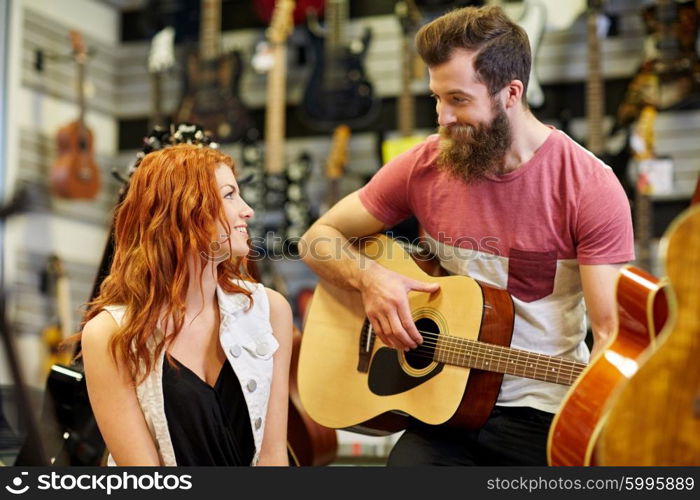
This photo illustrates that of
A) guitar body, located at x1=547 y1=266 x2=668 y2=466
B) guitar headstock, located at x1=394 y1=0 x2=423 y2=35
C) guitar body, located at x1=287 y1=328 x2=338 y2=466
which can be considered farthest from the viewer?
guitar headstock, located at x1=394 y1=0 x2=423 y2=35

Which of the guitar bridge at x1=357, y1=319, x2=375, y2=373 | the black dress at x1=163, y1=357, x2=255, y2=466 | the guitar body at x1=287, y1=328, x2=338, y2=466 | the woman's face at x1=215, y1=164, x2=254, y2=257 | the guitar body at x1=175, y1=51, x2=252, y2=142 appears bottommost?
the guitar body at x1=287, y1=328, x2=338, y2=466

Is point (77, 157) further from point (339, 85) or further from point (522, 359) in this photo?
point (522, 359)

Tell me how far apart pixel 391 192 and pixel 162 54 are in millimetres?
4269

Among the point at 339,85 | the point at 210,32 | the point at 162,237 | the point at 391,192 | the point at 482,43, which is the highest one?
the point at 210,32

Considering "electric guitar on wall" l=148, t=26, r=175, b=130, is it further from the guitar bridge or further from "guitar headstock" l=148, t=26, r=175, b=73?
the guitar bridge

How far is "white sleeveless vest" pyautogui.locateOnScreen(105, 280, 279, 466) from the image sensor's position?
2334mm

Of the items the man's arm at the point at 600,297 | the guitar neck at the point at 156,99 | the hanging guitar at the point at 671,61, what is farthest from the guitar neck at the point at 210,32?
the man's arm at the point at 600,297

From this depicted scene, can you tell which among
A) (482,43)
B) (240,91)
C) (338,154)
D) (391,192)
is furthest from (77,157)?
(482,43)

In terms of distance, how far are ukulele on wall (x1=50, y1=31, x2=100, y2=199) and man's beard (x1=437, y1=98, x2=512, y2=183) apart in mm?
4585

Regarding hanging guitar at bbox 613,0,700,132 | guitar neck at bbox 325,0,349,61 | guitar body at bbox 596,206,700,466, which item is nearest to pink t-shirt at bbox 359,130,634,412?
guitar body at bbox 596,206,700,466

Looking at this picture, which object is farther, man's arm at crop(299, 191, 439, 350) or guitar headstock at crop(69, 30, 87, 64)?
guitar headstock at crop(69, 30, 87, 64)

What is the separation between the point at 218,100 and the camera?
6492 mm

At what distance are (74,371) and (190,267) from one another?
78 centimetres

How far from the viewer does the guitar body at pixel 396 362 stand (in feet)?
8.49
